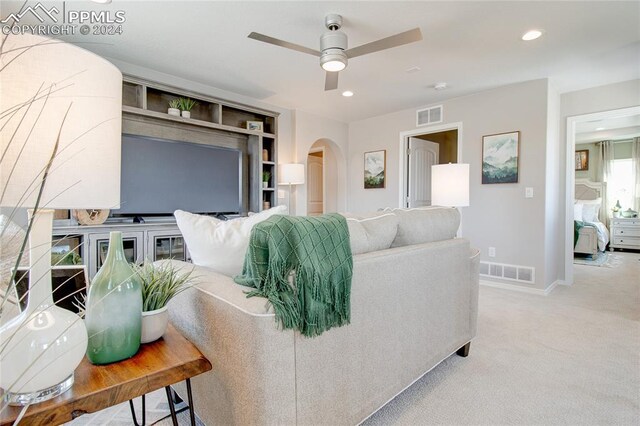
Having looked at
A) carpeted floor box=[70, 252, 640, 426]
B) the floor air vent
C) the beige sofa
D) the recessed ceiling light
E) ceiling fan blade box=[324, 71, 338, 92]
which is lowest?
carpeted floor box=[70, 252, 640, 426]

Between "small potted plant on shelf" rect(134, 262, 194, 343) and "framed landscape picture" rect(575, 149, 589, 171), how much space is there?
8.94 meters

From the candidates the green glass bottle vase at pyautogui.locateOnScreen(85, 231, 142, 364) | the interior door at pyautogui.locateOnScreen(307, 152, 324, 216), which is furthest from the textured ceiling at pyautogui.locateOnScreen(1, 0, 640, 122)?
the interior door at pyautogui.locateOnScreen(307, 152, 324, 216)

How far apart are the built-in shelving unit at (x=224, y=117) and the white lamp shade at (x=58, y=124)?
2.92 meters

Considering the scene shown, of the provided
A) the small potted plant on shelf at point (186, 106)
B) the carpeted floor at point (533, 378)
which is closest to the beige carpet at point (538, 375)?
the carpeted floor at point (533, 378)

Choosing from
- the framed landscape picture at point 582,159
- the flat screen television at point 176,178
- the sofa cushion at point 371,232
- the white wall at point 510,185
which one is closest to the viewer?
the sofa cushion at point 371,232

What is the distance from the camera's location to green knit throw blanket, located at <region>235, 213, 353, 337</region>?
3.40 feet

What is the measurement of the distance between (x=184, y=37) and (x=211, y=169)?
1566mm

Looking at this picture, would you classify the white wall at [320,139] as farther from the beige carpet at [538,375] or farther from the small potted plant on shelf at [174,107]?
the beige carpet at [538,375]

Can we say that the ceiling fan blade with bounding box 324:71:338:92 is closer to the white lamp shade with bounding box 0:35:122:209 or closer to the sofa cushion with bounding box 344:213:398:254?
the sofa cushion with bounding box 344:213:398:254

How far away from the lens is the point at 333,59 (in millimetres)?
2342

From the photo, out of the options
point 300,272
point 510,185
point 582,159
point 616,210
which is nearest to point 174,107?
point 300,272

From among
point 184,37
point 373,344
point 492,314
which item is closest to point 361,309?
point 373,344

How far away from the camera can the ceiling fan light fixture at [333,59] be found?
7.68 ft

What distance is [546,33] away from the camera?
2691 mm
